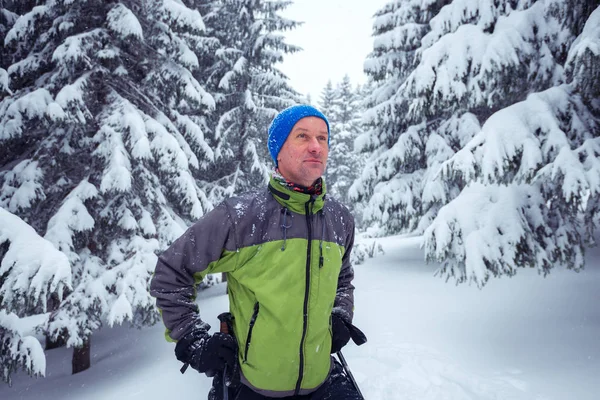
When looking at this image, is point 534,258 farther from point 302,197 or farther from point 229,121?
point 229,121

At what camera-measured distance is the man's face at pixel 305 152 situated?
7.00 feet

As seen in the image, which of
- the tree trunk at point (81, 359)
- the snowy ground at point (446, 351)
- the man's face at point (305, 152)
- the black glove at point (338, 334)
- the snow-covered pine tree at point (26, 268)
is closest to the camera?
the man's face at point (305, 152)

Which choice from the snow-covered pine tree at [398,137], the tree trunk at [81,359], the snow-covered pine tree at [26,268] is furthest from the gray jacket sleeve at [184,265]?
the snow-covered pine tree at [398,137]

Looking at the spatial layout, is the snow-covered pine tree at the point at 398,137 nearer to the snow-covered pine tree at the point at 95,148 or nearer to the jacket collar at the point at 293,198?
the snow-covered pine tree at the point at 95,148

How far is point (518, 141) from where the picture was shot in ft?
14.9

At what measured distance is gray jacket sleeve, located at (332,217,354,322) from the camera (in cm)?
244

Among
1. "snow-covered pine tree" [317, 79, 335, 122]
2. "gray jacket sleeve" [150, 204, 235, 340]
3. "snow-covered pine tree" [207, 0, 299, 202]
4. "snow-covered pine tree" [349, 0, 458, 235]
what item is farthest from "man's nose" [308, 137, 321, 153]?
"snow-covered pine tree" [317, 79, 335, 122]

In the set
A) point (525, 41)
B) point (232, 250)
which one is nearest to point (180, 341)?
point (232, 250)

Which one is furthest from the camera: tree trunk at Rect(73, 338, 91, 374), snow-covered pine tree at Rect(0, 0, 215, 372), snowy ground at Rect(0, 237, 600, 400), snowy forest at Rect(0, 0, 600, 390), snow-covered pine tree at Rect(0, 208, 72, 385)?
tree trunk at Rect(73, 338, 91, 374)

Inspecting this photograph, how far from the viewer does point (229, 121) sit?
44.4 ft

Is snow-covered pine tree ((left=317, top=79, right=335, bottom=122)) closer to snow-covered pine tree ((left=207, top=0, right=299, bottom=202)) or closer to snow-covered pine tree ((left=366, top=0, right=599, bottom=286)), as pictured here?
snow-covered pine tree ((left=207, top=0, right=299, bottom=202))

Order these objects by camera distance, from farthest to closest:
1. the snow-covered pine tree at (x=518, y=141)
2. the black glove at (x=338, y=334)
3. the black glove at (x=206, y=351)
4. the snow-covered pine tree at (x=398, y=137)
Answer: the snow-covered pine tree at (x=398, y=137) → the snow-covered pine tree at (x=518, y=141) → the black glove at (x=338, y=334) → the black glove at (x=206, y=351)

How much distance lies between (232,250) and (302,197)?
0.51m

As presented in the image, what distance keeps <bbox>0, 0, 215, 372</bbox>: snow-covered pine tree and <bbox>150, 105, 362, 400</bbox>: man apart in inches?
205
